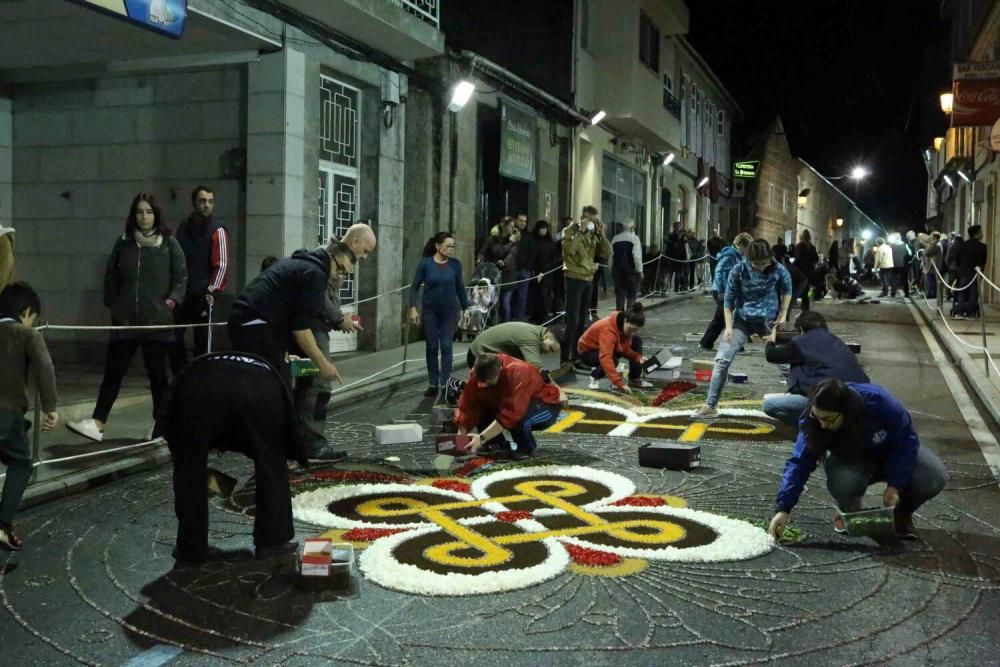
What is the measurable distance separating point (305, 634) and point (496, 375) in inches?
139

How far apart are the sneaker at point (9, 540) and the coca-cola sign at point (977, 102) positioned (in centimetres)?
1875

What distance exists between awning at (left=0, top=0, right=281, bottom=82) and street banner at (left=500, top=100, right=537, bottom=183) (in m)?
7.18

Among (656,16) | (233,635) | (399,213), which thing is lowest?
(233,635)

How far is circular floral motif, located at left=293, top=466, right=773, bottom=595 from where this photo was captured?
5.13 metres

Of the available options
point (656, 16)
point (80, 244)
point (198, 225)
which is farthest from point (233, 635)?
point (656, 16)

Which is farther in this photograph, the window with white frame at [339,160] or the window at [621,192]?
the window at [621,192]

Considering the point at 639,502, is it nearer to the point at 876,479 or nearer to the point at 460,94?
the point at 876,479

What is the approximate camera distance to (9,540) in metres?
5.41

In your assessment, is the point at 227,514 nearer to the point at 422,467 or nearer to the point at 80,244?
the point at 422,467

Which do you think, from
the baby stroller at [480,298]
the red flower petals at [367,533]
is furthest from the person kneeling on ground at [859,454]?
the baby stroller at [480,298]

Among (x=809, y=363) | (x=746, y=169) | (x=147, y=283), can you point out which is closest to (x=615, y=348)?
(x=809, y=363)

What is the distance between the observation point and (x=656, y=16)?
94.1 feet

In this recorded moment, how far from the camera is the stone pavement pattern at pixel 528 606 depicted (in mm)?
4133

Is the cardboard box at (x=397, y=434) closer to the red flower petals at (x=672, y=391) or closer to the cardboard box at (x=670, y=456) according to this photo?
the cardboard box at (x=670, y=456)
